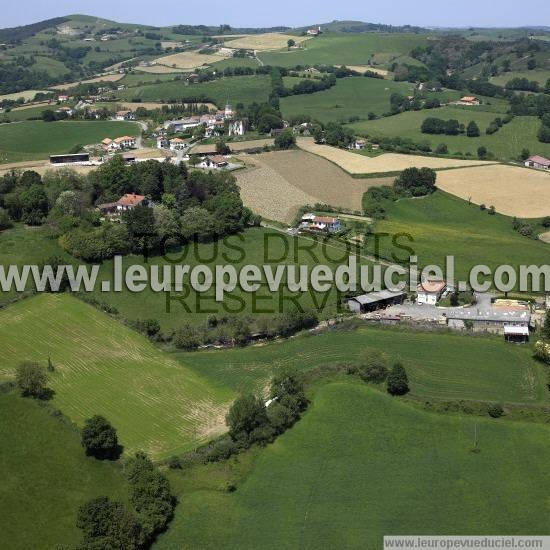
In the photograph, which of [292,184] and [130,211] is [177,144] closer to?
[292,184]

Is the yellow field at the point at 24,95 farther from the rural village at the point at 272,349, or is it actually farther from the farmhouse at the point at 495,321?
the farmhouse at the point at 495,321

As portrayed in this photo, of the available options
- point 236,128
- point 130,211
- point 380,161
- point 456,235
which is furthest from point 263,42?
point 130,211

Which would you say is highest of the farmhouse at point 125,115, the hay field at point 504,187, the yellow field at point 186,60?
the yellow field at point 186,60

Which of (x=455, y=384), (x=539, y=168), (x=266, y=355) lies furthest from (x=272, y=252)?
(x=539, y=168)

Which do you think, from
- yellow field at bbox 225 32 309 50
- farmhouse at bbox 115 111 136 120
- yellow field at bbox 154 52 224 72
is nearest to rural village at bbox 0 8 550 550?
farmhouse at bbox 115 111 136 120

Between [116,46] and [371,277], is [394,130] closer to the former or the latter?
[371,277]

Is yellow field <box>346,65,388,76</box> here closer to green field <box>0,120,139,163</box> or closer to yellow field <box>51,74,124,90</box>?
yellow field <box>51,74,124,90</box>

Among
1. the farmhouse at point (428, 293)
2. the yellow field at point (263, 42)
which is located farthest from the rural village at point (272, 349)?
the yellow field at point (263, 42)
